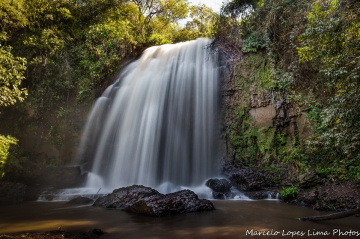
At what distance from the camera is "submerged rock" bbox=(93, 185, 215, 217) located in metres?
5.31

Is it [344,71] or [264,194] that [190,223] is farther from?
[344,71]

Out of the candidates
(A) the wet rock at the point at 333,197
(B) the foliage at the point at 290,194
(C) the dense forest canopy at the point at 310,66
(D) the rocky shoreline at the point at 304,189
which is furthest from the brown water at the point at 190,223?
(C) the dense forest canopy at the point at 310,66

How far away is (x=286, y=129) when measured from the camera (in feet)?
29.8

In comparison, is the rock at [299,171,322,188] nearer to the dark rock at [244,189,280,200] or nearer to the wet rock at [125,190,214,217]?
the dark rock at [244,189,280,200]

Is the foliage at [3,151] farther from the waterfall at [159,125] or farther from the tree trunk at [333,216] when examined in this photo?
the tree trunk at [333,216]

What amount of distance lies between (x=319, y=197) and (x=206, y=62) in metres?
8.07

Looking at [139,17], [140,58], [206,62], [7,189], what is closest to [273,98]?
[206,62]

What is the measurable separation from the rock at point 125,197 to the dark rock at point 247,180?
139 inches

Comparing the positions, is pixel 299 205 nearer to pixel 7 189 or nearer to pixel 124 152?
pixel 124 152

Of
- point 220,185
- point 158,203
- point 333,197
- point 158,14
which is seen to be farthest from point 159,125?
point 158,14

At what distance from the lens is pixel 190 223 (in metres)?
4.55

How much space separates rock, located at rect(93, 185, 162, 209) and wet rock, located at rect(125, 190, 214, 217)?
47cm

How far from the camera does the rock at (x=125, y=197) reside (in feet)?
20.8

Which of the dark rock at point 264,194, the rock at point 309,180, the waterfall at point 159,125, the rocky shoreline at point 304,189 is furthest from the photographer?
the waterfall at point 159,125
